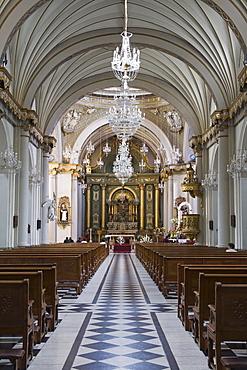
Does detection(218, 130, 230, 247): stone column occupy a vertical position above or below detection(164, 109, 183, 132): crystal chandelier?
below

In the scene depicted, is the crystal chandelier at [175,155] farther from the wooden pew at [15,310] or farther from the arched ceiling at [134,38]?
the wooden pew at [15,310]

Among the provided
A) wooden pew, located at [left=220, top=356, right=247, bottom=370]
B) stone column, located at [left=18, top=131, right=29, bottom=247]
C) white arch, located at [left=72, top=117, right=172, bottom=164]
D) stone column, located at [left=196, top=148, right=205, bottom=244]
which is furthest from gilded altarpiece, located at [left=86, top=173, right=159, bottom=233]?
wooden pew, located at [left=220, top=356, right=247, bottom=370]

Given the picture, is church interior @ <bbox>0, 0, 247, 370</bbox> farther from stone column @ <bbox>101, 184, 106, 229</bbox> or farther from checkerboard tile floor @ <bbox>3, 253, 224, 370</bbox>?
stone column @ <bbox>101, 184, 106, 229</bbox>

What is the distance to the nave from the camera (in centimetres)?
502

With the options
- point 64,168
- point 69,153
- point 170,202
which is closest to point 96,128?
point 69,153

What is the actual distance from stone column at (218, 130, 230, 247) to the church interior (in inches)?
1.8

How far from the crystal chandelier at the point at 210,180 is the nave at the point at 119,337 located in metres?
11.6

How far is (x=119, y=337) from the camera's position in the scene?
20.3ft

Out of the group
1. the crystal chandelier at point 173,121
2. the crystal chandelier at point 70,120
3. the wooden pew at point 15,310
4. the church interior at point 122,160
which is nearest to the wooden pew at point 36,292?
the church interior at point 122,160

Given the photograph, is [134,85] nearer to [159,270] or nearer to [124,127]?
[124,127]

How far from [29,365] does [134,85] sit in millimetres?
21877

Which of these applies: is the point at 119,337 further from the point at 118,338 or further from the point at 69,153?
the point at 69,153

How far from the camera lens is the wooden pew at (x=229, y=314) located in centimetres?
447

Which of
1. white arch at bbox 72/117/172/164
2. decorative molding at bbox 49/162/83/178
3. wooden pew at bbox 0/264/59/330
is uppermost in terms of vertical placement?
white arch at bbox 72/117/172/164
